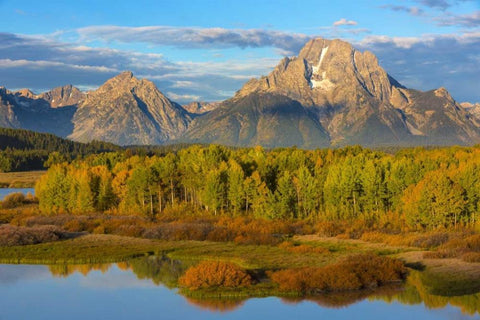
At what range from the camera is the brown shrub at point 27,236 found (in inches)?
2849

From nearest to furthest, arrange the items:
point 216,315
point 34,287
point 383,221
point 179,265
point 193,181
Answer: point 216,315
point 34,287
point 179,265
point 383,221
point 193,181

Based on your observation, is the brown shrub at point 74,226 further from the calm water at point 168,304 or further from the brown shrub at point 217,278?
the brown shrub at point 217,278

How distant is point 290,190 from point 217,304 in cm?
5039

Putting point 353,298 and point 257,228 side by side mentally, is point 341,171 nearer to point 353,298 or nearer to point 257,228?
point 257,228

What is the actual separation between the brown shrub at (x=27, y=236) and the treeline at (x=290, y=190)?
25.9 metres

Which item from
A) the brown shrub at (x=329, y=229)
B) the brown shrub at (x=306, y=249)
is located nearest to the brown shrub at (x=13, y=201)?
the brown shrub at (x=329, y=229)

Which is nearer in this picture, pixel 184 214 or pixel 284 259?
pixel 284 259

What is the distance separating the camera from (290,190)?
94.7 m

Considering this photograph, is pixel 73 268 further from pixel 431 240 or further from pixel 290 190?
pixel 290 190

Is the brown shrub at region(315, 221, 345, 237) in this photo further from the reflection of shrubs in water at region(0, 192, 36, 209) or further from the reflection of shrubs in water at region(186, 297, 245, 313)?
the reflection of shrubs in water at region(0, 192, 36, 209)

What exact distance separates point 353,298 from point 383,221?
4057 centimetres

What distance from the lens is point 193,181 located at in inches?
4269

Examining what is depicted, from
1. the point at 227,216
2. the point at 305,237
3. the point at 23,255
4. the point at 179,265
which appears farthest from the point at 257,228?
the point at 23,255

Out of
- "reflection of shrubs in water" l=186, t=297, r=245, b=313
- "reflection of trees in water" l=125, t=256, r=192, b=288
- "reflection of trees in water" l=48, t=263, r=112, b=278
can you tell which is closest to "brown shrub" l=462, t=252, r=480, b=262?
"reflection of shrubs in water" l=186, t=297, r=245, b=313
